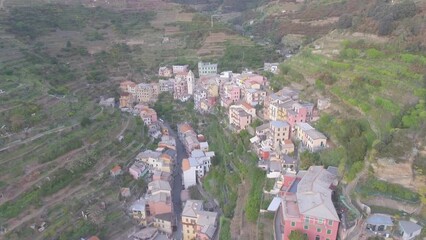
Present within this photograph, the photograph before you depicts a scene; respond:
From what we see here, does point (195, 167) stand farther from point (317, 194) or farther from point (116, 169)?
point (317, 194)

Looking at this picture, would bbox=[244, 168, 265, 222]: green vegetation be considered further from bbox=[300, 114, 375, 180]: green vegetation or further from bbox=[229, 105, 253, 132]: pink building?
bbox=[229, 105, 253, 132]: pink building

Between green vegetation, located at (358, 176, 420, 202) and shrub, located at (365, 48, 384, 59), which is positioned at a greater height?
shrub, located at (365, 48, 384, 59)

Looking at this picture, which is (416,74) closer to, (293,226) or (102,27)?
(293,226)

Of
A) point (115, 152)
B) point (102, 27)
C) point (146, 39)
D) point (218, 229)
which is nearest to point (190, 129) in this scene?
point (115, 152)

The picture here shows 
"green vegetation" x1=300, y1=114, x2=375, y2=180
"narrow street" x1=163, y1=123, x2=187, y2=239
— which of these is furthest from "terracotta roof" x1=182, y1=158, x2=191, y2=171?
"green vegetation" x1=300, y1=114, x2=375, y2=180

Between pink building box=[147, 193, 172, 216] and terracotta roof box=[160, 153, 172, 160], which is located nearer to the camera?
pink building box=[147, 193, 172, 216]

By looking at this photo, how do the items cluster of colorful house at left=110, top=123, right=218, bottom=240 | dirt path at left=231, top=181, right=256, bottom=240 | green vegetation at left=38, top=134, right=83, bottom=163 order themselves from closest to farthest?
dirt path at left=231, top=181, right=256, bottom=240, cluster of colorful house at left=110, top=123, right=218, bottom=240, green vegetation at left=38, top=134, right=83, bottom=163

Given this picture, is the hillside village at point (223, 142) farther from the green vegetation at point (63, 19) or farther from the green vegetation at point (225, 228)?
the green vegetation at point (63, 19)
